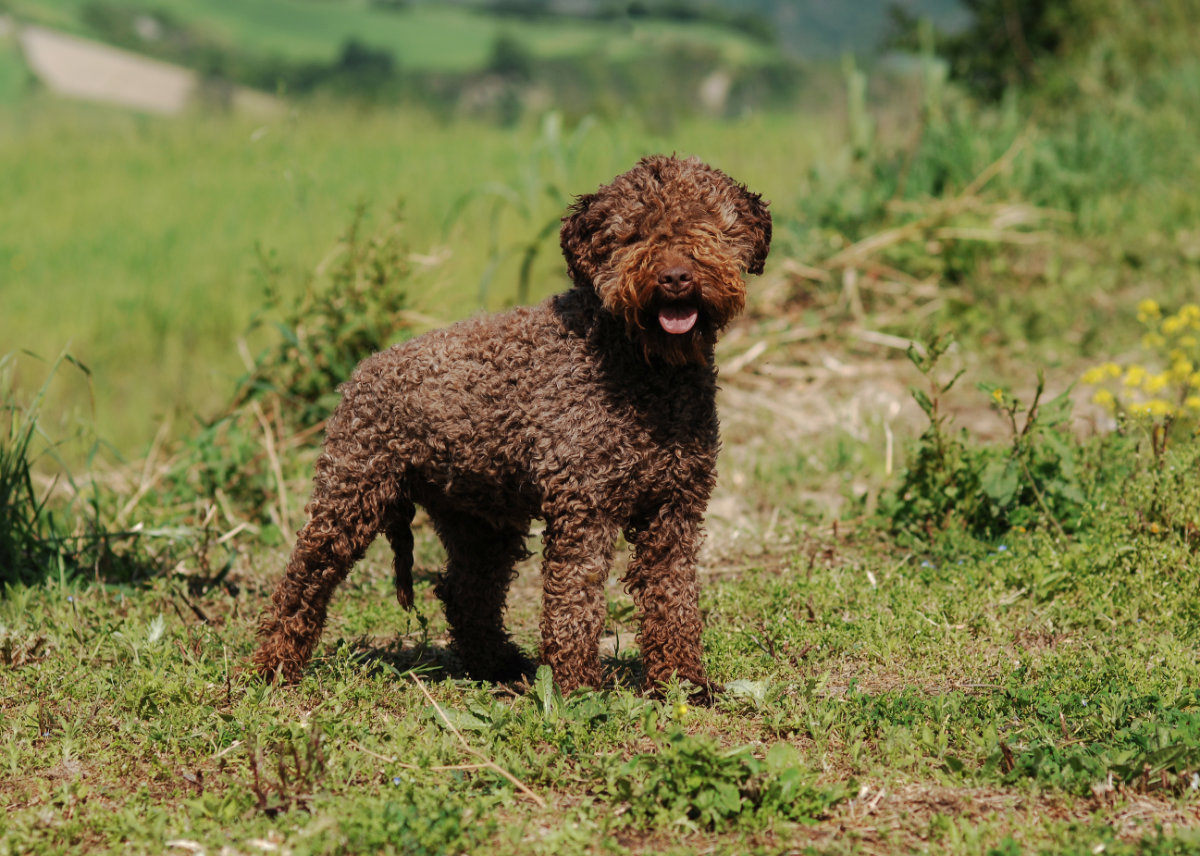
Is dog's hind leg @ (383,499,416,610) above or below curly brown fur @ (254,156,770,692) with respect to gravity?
below

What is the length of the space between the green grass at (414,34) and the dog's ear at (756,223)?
51.4 ft

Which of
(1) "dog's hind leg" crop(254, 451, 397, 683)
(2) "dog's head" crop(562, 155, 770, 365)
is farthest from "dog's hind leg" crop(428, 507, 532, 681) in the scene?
(2) "dog's head" crop(562, 155, 770, 365)

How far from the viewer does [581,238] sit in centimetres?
404

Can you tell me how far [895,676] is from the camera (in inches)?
180

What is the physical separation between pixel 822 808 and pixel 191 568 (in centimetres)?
379

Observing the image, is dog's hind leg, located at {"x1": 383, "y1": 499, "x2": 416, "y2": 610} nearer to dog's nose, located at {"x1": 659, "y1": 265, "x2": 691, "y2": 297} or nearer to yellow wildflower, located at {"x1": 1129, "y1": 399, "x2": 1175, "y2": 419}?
dog's nose, located at {"x1": 659, "y1": 265, "x2": 691, "y2": 297}

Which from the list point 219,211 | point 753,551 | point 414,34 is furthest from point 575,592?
point 414,34

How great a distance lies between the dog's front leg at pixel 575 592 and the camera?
4.07m

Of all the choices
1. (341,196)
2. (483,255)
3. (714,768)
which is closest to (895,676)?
(714,768)

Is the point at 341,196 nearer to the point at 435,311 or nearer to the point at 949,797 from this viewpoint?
the point at 435,311

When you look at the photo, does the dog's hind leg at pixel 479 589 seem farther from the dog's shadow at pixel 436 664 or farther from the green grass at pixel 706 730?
the green grass at pixel 706 730

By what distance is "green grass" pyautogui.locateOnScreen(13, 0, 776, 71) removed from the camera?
19203mm

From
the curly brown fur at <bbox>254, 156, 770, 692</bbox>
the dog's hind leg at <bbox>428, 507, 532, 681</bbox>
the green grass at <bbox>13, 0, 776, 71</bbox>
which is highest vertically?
the green grass at <bbox>13, 0, 776, 71</bbox>

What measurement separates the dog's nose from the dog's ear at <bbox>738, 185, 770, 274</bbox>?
38cm
